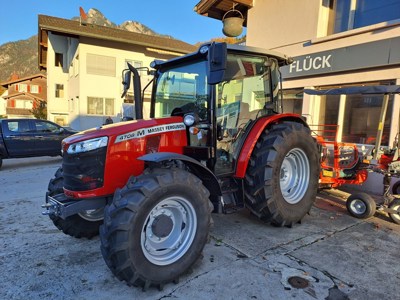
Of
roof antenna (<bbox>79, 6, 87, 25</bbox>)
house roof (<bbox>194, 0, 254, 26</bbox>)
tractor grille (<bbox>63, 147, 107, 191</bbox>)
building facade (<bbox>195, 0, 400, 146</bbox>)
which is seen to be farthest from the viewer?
roof antenna (<bbox>79, 6, 87, 25</bbox>)

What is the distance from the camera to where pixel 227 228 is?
12.6 ft

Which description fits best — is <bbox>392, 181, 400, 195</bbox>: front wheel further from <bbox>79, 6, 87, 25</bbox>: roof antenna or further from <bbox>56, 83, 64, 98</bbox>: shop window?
Answer: <bbox>56, 83, 64, 98</bbox>: shop window

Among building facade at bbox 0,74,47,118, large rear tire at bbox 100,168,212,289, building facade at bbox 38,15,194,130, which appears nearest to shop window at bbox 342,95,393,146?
large rear tire at bbox 100,168,212,289

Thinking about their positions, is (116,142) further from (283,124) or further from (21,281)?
(283,124)

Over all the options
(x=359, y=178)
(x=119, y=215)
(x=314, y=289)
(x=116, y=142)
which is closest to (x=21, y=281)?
(x=119, y=215)

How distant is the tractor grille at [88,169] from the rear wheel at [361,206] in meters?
3.61

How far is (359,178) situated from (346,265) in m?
2.41

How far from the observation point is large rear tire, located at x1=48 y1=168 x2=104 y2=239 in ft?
10.9

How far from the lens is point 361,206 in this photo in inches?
170

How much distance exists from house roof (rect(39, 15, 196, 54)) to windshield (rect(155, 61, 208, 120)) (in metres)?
15.1

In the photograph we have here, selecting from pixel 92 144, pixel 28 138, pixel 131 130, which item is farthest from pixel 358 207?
pixel 28 138

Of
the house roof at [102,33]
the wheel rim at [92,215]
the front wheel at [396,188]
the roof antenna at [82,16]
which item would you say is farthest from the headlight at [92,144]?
the roof antenna at [82,16]

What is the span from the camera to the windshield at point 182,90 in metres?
3.38

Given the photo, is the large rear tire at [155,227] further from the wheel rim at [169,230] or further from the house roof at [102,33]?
the house roof at [102,33]
